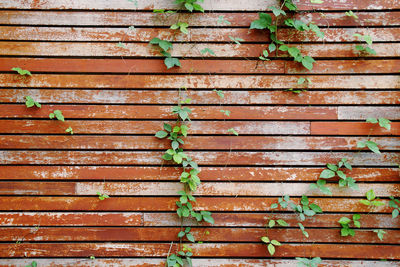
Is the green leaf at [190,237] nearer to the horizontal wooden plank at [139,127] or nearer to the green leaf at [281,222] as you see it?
the green leaf at [281,222]

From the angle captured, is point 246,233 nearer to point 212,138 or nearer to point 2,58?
point 212,138

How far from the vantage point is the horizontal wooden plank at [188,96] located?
263cm

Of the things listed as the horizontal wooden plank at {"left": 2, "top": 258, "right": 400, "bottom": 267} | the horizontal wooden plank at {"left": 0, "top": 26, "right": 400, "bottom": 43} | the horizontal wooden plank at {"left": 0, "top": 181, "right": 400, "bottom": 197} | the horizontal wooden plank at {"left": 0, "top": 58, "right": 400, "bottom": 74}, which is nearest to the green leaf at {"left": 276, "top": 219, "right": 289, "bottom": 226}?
the horizontal wooden plank at {"left": 0, "top": 181, "right": 400, "bottom": 197}

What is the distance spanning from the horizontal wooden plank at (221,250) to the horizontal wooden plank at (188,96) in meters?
1.37

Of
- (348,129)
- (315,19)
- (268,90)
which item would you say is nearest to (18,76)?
(268,90)

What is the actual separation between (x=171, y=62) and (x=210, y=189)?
1.25 meters

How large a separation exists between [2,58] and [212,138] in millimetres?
2128

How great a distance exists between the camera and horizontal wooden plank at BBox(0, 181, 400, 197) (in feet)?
8.64

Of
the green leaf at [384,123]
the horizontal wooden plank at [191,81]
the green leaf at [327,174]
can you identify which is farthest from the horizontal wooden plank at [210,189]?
the horizontal wooden plank at [191,81]

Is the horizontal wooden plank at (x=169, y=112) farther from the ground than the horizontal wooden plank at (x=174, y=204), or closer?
farther from the ground

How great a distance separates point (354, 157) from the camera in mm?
2643

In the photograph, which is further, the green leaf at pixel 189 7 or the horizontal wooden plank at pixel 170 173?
the horizontal wooden plank at pixel 170 173

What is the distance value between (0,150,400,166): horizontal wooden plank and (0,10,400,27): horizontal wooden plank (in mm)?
1230

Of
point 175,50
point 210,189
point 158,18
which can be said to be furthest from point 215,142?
point 158,18
